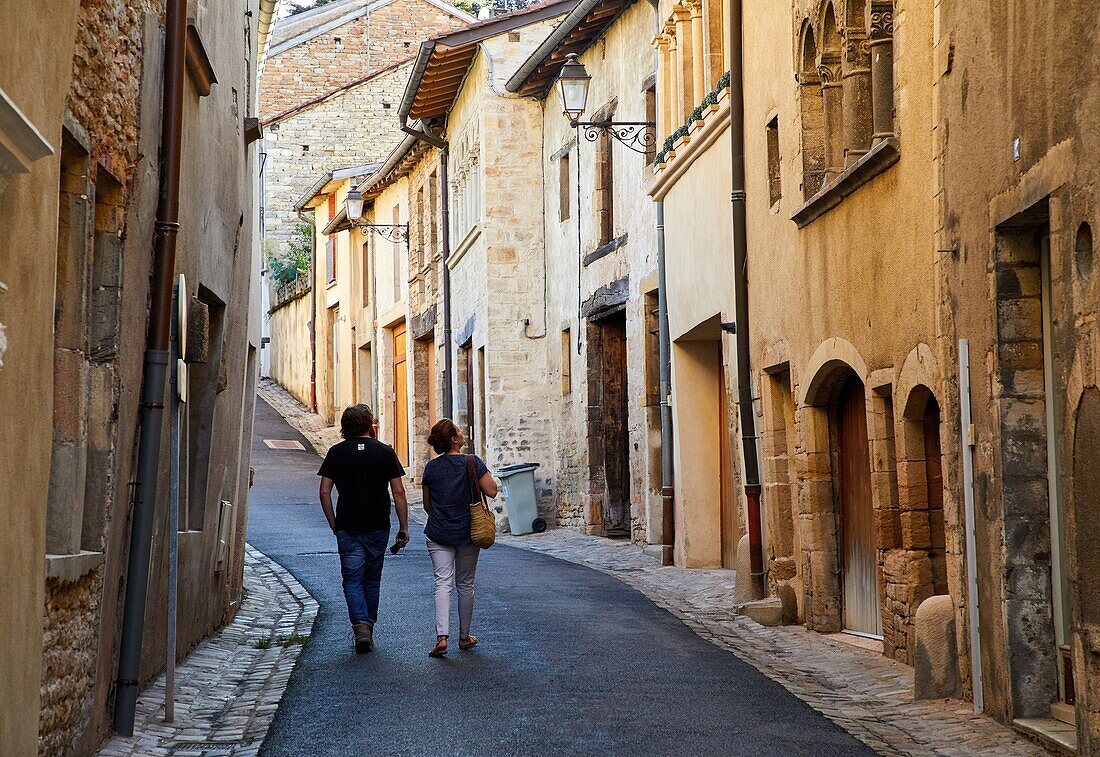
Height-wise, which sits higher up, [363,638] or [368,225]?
[368,225]

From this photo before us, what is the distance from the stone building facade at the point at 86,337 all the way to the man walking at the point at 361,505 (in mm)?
885

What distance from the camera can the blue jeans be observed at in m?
9.87

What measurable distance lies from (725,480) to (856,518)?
5.32 meters

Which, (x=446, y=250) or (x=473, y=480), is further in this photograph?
(x=446, y=250)

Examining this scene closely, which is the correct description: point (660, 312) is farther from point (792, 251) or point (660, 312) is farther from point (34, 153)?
A: point (34, 153)

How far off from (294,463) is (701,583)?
59.7 feet

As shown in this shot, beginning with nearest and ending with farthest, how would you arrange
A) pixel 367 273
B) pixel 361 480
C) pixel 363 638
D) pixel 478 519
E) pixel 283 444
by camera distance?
pixel 363 638, pixel 478 519, pixel 361 480, pixel 283 444, pixel 367 273

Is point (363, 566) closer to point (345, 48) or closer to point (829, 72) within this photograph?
point (829, 72)

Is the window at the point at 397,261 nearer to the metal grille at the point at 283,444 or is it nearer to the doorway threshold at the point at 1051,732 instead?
the metal grille at the point at 283,444

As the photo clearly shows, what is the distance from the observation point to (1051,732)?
6.74 m

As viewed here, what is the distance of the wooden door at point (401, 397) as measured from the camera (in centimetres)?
3350

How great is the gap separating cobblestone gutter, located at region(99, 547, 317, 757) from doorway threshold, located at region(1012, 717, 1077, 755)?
3.44m

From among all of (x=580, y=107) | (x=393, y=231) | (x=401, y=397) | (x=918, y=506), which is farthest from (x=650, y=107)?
(x=401, y=397)

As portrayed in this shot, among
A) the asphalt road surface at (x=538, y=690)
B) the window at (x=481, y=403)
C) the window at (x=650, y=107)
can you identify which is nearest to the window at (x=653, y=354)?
the window at (x=650, y=107)
